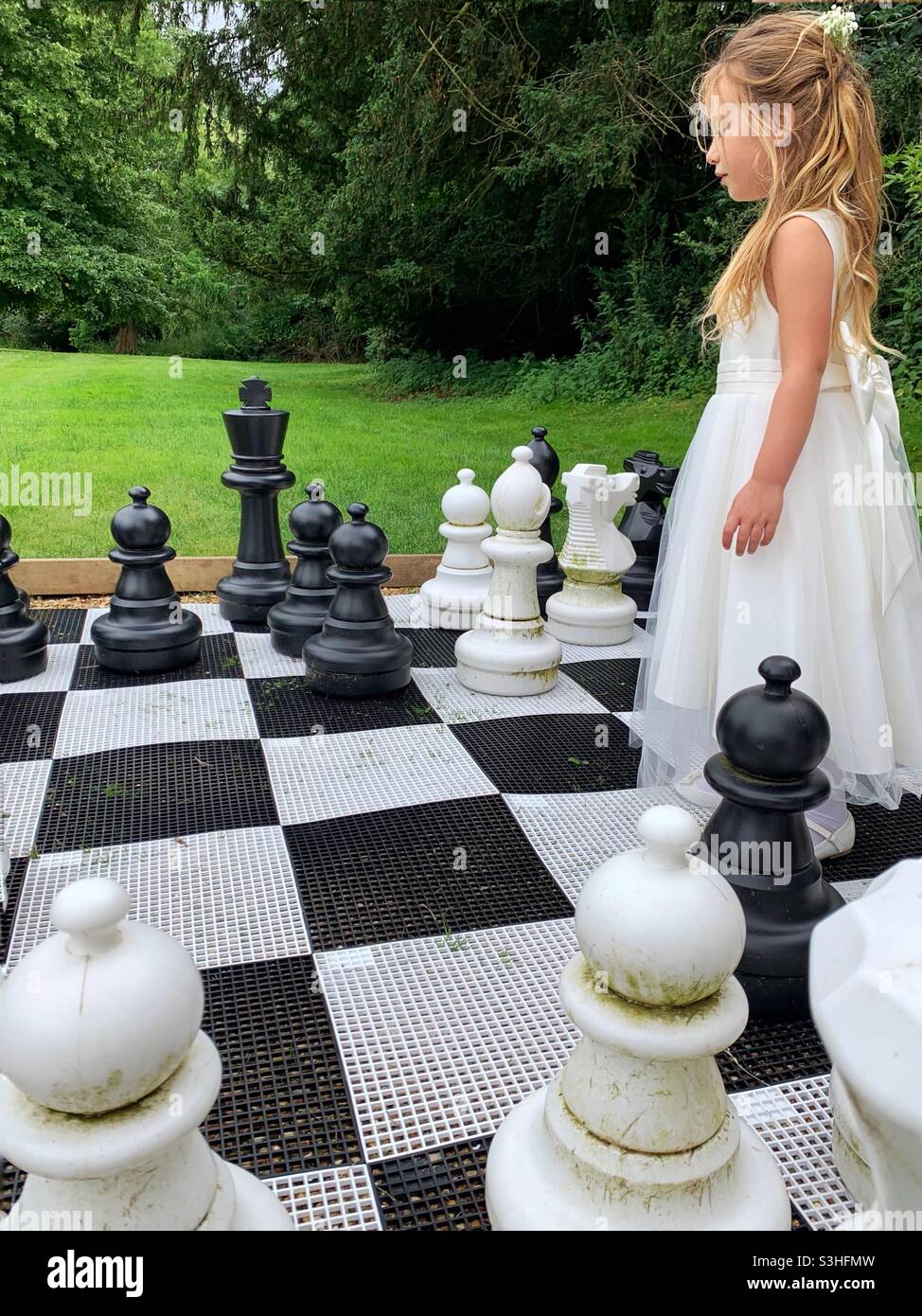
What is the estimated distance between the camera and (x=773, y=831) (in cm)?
118

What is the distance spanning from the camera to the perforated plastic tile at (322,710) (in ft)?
6.47

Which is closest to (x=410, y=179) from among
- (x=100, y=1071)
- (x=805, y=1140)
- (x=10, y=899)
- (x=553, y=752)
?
(x=553, y=752)

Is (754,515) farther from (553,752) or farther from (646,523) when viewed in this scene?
(646,523)

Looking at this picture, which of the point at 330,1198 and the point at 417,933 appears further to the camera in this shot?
the point at 417,933

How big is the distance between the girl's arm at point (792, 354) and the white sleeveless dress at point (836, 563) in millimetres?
56

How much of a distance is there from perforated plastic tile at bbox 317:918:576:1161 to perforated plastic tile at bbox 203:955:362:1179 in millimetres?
22

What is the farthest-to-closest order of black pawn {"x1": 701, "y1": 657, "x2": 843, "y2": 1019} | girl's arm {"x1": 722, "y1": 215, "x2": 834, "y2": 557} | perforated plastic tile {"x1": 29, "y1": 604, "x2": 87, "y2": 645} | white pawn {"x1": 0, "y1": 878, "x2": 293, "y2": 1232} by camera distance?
perforated plastic tile {"x1": 29, "y1": 604, "x2": 87, "y2": 645}
girl's arm {"x1": 722, "y1": 215, "x2": 834, "y2": 557}
black pawn {"x1": 701, "y1": 657, "x2": 843, "y2": 1019}
white pawn {"x1": 0, "y1": 878, "x2": 293, "y2": 1232}

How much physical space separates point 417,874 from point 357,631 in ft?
2.61

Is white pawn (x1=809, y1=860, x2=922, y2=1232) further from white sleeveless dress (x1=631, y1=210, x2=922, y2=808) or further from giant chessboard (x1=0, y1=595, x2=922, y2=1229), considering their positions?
white sleeveless dress (x1=631, y1=210, x2=922, y2=808)

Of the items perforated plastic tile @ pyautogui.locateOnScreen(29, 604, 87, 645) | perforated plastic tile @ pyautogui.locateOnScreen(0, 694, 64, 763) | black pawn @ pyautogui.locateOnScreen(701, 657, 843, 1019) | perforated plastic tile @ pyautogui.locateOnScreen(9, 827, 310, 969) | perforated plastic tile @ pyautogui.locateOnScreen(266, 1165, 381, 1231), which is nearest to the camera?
perforated plastic tile @ pyautogui.locateOnScreen(266, 1165, 381, 1231)

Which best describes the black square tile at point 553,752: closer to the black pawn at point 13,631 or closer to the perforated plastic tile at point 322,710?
the perforated plastic tile at point 322,710

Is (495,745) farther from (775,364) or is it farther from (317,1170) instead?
(317,1170)

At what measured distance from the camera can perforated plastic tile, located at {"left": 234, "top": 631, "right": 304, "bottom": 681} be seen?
7.41ft

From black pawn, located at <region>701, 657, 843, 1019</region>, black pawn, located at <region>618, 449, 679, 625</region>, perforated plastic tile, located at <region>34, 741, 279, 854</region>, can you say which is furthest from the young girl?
black pawn, located at <region>618, 449, 679, 625</region>
